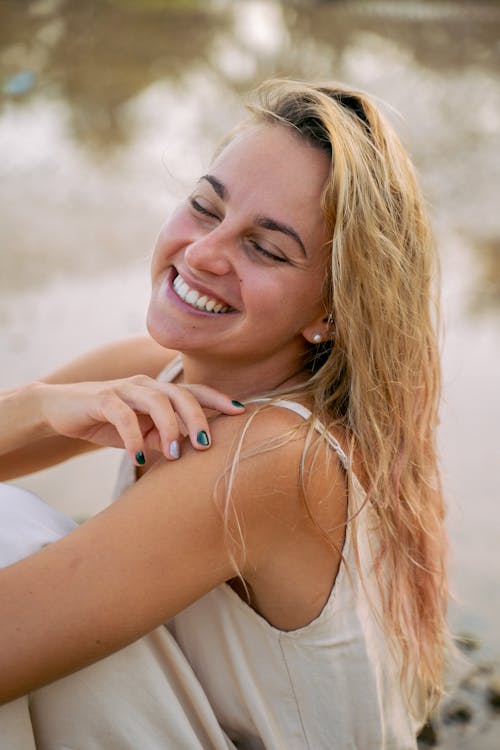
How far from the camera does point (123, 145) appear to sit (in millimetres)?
7801

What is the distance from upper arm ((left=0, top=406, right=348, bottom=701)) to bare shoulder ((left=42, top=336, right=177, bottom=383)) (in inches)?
33.9

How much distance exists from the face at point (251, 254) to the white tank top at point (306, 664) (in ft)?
0.81

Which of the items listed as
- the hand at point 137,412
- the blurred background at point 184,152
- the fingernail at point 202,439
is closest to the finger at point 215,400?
the hand at point 137,412

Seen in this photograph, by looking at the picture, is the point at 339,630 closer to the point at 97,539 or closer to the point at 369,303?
the point at 97,539

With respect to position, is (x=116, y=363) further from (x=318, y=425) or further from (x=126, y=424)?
(x=318, y=425)

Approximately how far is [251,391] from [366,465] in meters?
0.39

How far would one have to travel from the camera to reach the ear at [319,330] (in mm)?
2359

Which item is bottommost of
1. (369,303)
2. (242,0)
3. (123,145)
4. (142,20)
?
(369,303)

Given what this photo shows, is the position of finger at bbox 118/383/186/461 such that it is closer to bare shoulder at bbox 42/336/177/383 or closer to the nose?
the nose

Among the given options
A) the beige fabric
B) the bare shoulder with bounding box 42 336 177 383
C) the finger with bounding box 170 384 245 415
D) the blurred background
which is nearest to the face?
the finger with bounding box 170 384 245 415

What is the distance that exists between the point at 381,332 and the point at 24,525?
0.96m

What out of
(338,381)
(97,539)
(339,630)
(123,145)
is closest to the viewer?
(97,539)

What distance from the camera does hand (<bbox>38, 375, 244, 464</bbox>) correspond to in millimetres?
2062

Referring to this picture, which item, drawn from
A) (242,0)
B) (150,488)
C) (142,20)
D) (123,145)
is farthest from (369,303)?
(242,0)
